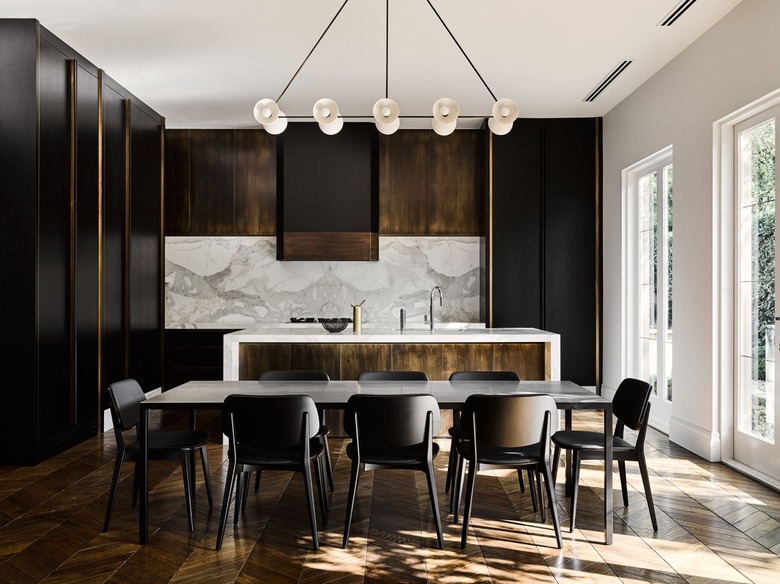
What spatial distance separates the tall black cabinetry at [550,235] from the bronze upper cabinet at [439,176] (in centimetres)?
42

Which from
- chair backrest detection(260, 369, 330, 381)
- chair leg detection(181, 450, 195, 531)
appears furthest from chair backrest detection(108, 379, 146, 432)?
chair backrest detection(260, 369, 330, 381)

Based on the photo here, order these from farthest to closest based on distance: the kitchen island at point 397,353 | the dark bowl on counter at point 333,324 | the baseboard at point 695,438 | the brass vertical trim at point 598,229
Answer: the brass vertical trim at point 598,229 < the dark bowl on counter at point 333,324 < the kitchen island at point 397,353 < the baseboard at point 695,438

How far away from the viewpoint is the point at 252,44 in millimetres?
5406

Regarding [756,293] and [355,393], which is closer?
[355,393]

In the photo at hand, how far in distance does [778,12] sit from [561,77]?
7.76 ft

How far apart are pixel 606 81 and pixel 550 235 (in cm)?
191

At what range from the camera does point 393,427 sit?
3.16m

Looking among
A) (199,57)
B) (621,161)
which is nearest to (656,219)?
(621,161)

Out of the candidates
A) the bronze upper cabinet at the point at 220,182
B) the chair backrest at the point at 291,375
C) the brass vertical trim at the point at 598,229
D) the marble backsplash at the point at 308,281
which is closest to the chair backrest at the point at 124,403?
the chair backrest at the point at 291,375

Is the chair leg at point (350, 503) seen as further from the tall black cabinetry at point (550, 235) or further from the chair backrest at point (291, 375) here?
the tall black cabinetry at point (550, 235)

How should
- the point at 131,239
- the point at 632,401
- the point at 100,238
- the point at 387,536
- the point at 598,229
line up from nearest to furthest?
the point at 387,536 < the point at 632,401 < the point at 100,238 < the point at 131,239 < the point at 598,229

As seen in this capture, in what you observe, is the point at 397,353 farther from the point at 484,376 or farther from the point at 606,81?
the point at 606,81

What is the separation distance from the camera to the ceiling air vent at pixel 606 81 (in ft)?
19.3

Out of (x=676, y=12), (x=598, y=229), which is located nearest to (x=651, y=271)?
(x=598, y=229)
